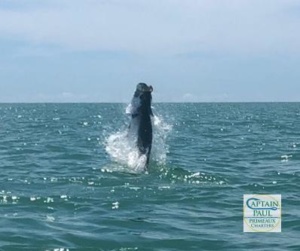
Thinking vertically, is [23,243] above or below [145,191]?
below

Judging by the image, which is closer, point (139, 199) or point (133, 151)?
point (139, 199)

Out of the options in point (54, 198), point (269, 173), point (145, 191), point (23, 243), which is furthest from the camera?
point (269, 173)

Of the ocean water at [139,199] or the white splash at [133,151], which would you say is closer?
the ocean water at [139,199]

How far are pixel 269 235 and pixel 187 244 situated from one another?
153cm

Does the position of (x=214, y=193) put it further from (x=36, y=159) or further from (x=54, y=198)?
(x=36, y=159)

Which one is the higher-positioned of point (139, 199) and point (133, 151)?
point (133, 151)

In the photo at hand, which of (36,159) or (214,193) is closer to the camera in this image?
(214,193)

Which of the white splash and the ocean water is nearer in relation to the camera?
the ocean water

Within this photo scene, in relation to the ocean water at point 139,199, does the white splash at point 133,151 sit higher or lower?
higher

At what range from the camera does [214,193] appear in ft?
53.4

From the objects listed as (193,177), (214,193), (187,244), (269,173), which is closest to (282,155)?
(269,173)

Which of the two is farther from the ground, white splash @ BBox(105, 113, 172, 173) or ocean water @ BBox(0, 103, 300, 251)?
white splash @ BBox(105, 113, 172, 173)

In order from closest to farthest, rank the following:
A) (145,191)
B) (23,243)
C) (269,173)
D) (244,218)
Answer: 1. (23,243)
2. (244,218)
3. (145,191)
4. (269,173)

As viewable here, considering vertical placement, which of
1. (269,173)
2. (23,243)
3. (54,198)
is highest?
(269,173)
